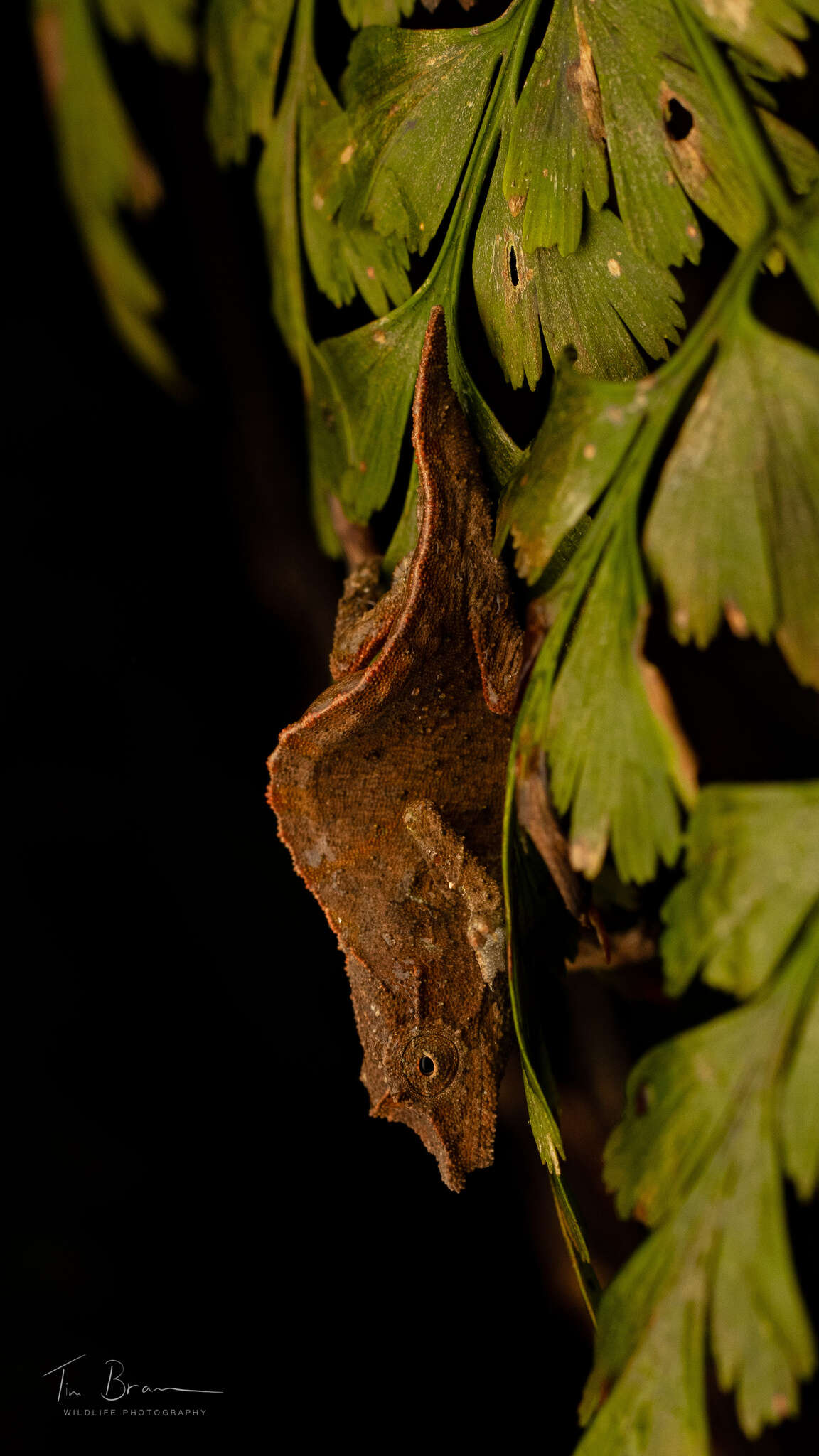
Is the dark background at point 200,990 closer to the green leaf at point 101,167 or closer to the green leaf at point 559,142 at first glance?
the green leaf at point 559,142

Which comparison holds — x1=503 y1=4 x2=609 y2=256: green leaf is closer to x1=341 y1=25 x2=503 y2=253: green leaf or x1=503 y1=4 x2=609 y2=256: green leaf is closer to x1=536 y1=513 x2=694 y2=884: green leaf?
x1=341 y1=25 x2=503 y2=253: green leaf

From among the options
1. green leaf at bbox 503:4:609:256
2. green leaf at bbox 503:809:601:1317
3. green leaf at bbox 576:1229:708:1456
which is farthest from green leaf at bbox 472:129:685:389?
green leaf at bbox 576:1229:708:1456

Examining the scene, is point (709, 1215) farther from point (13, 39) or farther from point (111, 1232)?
point (111, 1232)

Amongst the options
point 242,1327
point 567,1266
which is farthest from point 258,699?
point 567,1266

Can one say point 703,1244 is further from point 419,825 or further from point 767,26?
point 767,26

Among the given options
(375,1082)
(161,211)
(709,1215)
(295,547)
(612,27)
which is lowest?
(375,1082)

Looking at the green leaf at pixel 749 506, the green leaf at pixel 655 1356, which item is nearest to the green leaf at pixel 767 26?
the green leaf at pixel 749 506

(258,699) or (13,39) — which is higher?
(13,39)
